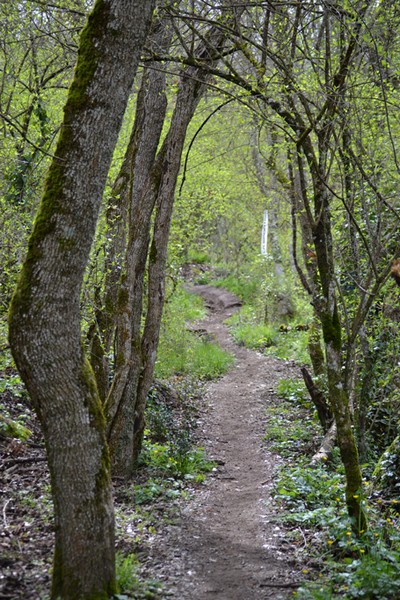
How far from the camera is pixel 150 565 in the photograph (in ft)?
16.4

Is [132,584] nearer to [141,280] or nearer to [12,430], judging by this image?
[12,430]

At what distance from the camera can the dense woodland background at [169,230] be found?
3820mm

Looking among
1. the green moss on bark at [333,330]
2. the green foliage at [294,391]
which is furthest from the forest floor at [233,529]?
the green moss on bark at [333,330]

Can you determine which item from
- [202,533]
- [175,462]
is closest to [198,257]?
[175,462]

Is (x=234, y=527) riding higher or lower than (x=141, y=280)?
lower

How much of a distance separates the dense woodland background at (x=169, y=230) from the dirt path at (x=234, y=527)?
17.1 inches

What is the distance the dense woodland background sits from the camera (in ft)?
12.5

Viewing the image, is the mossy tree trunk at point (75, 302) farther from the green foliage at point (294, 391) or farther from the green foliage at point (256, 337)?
the green foliage at point (256, 337)

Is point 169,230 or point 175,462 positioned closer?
point 175,462

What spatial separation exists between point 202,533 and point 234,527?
392 millimetres

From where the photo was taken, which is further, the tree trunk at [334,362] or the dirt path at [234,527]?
the tree trunk at [334,362]

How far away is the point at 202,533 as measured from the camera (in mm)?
5891

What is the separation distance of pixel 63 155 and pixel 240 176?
16758mm

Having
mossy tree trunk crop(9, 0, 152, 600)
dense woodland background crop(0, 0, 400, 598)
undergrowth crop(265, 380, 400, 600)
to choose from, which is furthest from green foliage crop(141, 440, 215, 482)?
mossy tree trunk crop(9, 0, 152, 600)
